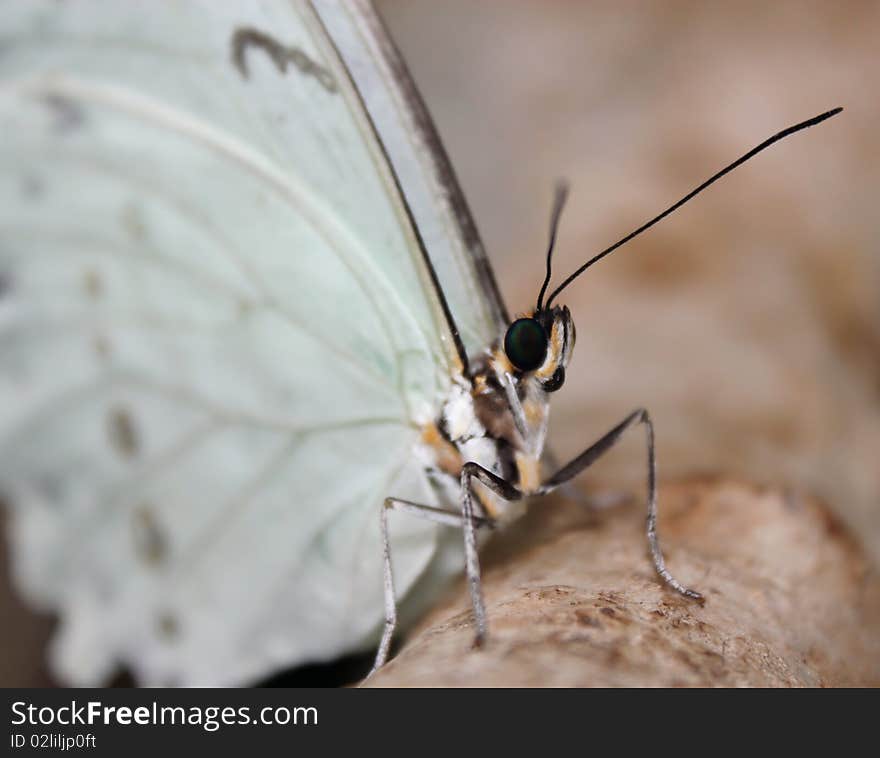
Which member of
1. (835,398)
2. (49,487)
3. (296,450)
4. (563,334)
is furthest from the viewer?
(835,398)

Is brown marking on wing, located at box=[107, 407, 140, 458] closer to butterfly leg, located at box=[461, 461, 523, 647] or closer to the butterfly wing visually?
the butterfly wing

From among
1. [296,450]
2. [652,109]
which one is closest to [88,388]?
[296,450]

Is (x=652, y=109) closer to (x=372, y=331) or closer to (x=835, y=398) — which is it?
(x=835, y=398)

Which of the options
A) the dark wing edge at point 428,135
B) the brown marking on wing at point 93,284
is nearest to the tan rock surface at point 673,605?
the dark wing edge at point 428,135

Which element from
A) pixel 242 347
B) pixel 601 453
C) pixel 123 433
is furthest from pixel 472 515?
pixel 123 433

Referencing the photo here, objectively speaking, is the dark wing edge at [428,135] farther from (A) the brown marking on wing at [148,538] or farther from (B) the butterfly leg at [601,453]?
(A) the brown marking on wing at [148,538]

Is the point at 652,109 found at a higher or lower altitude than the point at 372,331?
higher

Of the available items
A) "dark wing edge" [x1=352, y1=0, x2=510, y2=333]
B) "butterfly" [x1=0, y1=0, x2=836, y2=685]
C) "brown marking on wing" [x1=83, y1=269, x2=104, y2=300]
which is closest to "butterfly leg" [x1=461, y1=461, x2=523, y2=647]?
"butterfly" [x1=0, y1=0, x2=836, y2=685]
